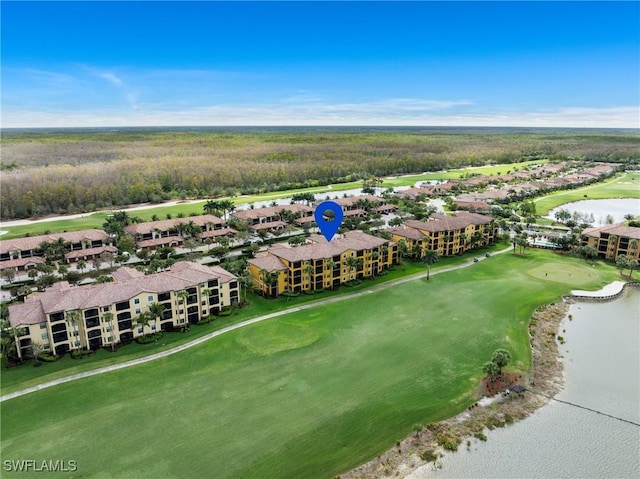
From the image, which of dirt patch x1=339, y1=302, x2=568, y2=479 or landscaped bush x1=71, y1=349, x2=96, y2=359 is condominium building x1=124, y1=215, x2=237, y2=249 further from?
dirt patch x1=339, y1=302, x2=568, y2=479

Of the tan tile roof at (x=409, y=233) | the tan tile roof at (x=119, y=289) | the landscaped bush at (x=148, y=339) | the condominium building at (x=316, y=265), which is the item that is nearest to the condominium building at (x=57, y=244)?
the tan tile roof at (x=119, y=289)

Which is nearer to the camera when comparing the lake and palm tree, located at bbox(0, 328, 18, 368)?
the lake

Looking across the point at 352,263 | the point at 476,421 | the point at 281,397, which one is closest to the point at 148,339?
the point at 281,397

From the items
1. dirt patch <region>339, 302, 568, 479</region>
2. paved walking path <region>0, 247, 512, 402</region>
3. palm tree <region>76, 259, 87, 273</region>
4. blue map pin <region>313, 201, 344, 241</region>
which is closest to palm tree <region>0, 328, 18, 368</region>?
paved walking path <region>0, 247, 512, 402</region>

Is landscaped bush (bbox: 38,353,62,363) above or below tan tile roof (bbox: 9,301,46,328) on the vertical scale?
below

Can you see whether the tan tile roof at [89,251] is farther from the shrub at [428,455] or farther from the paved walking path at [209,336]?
the shrub at [428,455]

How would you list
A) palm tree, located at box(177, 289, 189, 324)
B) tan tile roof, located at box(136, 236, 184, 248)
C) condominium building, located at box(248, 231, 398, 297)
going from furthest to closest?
tan tile roof, located at box(136, 236, 184, 248), condominium building, located at box(248, 231, 398, 297), palm tree, located at box(177, 289, 189, 324)

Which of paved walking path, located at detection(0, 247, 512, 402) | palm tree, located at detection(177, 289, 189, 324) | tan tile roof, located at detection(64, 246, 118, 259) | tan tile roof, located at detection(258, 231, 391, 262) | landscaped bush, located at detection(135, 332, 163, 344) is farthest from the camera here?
tan tile roof, located at detection(64, 246, 118, 259)
